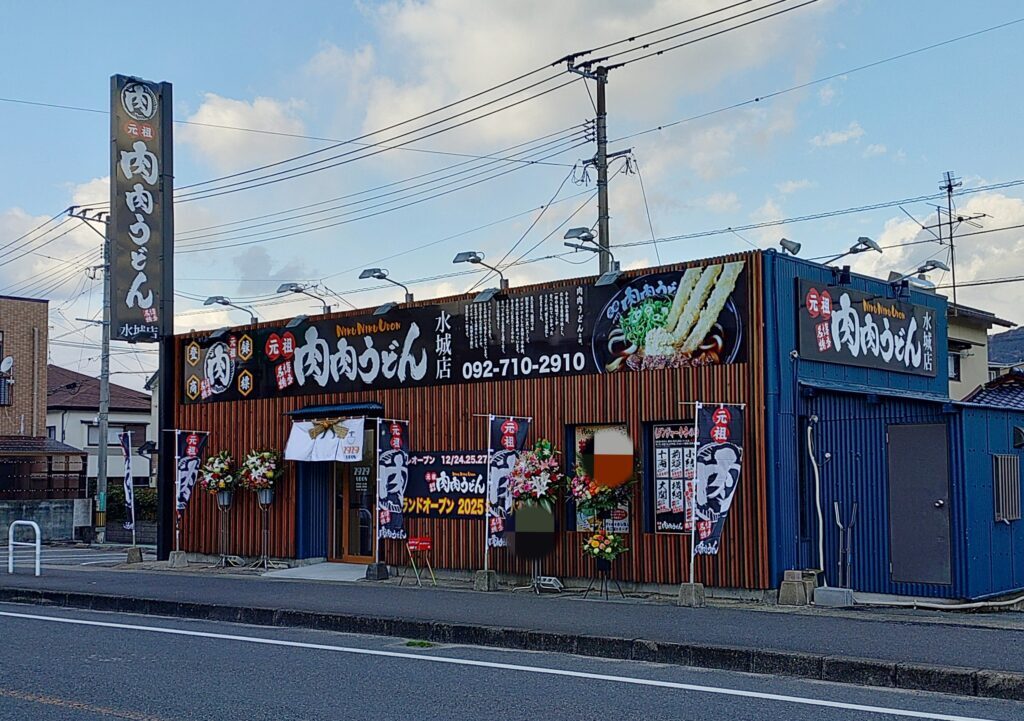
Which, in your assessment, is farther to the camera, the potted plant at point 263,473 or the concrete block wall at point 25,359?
the concrete block wall at point 25,359

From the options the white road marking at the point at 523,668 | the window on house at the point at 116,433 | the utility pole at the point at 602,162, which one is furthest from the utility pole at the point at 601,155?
the window on house at the point at 116,433

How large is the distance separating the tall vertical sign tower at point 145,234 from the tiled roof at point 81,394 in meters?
32.3

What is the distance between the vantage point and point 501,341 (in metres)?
18.0

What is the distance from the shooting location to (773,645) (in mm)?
10234

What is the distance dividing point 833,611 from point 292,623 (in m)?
6.20

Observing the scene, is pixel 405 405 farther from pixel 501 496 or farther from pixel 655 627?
pixel 655 627

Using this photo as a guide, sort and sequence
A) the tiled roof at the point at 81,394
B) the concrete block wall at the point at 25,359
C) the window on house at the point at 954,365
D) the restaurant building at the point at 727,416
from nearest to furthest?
the restaurant building at the point at 727,416 → the window on house at the point at 954,365 → the concrete block wall at the point at 25,359 → the tiled roof at the point at 81,394

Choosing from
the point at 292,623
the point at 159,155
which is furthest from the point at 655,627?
the point at 159,155

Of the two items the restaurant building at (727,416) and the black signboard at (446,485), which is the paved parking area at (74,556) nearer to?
the restaurant building at (727,416)

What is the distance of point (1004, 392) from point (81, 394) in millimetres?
47190

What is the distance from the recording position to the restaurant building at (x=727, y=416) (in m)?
15.0

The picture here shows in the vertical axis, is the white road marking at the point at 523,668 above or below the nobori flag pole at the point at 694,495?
below

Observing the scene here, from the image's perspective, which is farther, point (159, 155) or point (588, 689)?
point (159, 155)

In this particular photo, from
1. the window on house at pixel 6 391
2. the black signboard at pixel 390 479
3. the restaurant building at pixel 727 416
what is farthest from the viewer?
the window on house at pixel 6 391
